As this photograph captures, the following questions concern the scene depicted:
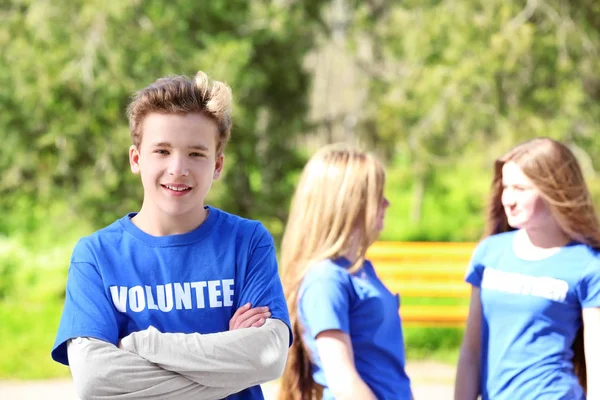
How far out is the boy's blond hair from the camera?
232 centimetres

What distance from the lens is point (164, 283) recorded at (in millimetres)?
2264

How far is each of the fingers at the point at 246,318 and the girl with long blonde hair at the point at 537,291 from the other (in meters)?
1.13

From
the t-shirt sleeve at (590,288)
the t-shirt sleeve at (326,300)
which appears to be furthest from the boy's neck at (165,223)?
the t-shirt sleeve at (590,288)

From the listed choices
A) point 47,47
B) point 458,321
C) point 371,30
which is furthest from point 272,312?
point 371,30

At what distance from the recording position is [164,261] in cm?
229

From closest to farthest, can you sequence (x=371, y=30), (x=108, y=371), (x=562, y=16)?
(x=108, y=371)
(x=562, y=16)
(x=371, y=30)

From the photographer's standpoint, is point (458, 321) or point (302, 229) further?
point (458, 321)

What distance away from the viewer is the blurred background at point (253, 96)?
318 inches

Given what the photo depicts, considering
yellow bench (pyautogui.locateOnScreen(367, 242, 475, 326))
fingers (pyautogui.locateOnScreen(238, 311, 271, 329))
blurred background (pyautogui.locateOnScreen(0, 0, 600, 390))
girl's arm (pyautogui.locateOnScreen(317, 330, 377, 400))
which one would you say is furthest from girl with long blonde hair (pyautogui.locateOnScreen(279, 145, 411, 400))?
blurred background (pyautogui.locateOnScreen(0, 0, 600, 390))

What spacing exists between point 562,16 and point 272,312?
713 centimetres

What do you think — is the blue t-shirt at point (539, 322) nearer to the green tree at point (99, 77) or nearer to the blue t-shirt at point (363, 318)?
the blue t-shirt at point (363, 318)

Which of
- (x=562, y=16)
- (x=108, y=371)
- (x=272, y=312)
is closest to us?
(x=108, y=371)

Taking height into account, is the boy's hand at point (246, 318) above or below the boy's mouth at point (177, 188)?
below

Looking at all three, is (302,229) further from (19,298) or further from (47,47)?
(19,298)
